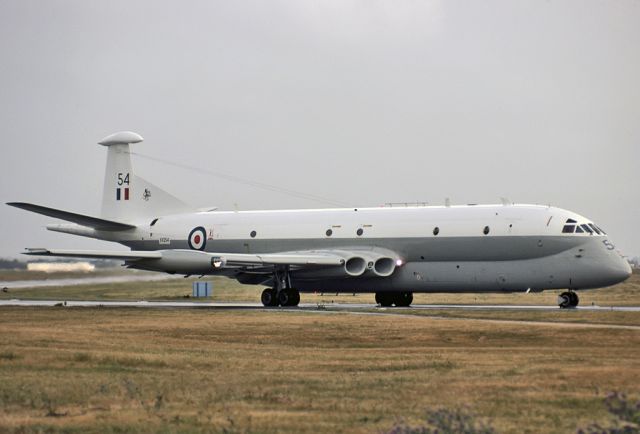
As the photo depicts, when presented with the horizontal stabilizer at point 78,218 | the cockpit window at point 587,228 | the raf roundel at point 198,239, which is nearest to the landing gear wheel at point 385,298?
the raf roundel at point 198,239

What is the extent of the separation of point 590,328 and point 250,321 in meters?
10.2

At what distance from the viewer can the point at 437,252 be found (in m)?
43.1

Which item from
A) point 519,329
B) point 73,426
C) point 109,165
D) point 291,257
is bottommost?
point 73,426

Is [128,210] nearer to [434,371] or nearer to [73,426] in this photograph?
[434,371]

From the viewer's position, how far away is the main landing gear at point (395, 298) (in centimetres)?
4656

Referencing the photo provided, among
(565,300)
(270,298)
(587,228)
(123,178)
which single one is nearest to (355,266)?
(270,298)

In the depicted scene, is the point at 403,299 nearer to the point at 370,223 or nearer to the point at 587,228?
the point at 370,223

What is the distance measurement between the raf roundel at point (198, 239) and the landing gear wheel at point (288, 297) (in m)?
6.17

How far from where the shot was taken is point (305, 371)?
19703 mm

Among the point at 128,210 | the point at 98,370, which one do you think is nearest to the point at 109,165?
the point at 128,210

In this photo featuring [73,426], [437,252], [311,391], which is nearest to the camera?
[73,426]

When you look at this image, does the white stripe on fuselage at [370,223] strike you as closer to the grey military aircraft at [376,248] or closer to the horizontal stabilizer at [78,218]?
the grey military aircraft at [376,248]

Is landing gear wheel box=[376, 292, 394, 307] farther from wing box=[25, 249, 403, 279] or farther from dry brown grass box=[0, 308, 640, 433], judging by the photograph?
dry brown grass box=[0, 308, 640, 433]

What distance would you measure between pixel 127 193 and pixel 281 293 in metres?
12.3
